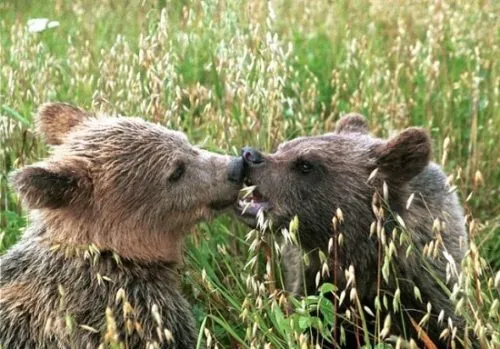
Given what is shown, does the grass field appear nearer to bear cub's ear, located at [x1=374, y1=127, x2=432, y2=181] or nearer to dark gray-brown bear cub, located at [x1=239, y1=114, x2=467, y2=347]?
bear cub's ear, located at [x1=374, y1=127, x2=432, y2=181]

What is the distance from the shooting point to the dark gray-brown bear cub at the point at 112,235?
15.3 ft

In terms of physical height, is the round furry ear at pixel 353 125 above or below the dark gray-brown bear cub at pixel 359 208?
above

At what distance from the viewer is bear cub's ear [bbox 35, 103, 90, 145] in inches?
208

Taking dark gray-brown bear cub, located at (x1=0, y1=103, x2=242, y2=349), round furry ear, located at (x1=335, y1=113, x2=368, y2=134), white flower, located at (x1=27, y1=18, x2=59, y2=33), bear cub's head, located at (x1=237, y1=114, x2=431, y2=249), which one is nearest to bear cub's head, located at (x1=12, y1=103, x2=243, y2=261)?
dark gray-brown bear cub, located at (x1=0, y1=103, x2=242, y2=349)

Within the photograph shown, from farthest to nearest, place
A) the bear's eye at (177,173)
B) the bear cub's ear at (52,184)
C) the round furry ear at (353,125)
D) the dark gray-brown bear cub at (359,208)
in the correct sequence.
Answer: the round furry ear at (353,125) < the dark gray-brown bear cub at (359,208) < the bear's eye at (177,173) < the bear cub's ear at (52,184)

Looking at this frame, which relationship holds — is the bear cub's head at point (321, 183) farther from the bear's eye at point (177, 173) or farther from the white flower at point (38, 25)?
the white flower at point (38, 25)

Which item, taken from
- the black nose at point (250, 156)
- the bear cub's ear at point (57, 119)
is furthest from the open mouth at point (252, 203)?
the bear cub's ear at point (57, 119)

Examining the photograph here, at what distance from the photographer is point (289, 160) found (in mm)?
5305

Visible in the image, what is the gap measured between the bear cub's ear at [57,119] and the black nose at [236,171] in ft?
2.89

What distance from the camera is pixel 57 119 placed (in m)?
5.31

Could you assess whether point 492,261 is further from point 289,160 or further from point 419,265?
point 289,160

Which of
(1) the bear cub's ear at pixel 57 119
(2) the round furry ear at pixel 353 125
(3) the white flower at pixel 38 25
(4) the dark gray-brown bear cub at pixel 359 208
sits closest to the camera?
(4) the dark gray-brown bear cub at pixel 359 208

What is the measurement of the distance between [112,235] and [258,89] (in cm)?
142

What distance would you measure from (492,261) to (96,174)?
267 centimetres
